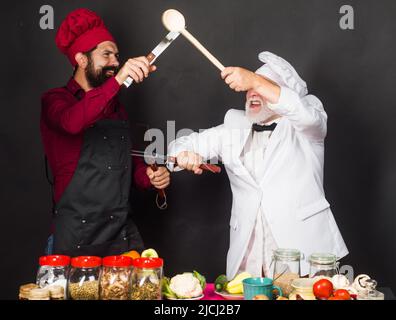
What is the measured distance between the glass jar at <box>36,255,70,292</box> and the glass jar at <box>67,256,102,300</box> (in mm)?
26

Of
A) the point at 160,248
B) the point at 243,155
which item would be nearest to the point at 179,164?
the point at 243,155

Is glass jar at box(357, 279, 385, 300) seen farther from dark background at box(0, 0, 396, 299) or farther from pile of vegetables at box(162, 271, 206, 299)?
dark background at box(0, 0, 396, 299)

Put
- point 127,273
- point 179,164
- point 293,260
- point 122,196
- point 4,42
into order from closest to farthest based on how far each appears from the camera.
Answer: point 127,273 → point 293,260 → point 179,164 → point 122,196 → point 4,42

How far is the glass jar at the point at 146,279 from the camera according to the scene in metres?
1.92

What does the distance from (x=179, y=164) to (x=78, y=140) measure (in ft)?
1.73

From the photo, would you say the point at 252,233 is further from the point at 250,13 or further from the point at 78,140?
the point at 250,13

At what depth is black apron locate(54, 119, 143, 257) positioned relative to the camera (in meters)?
2.79

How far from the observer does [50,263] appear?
1.95 meters

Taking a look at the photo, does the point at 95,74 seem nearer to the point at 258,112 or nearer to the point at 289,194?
the point at 258,112

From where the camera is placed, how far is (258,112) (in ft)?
9.66

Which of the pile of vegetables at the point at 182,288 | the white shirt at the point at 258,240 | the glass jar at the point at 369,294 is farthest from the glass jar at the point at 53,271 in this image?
the white shirt at the point at 258,240

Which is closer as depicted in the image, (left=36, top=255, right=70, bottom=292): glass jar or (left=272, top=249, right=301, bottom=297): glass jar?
(left=36, top=255, right=70, bottom=292): glass jar

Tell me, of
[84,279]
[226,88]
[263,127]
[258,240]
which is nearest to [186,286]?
[84,279]

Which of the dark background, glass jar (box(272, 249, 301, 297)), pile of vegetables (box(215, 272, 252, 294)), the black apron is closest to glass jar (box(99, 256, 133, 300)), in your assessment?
pile of vegetables (box(215, 272, 252, 294))
